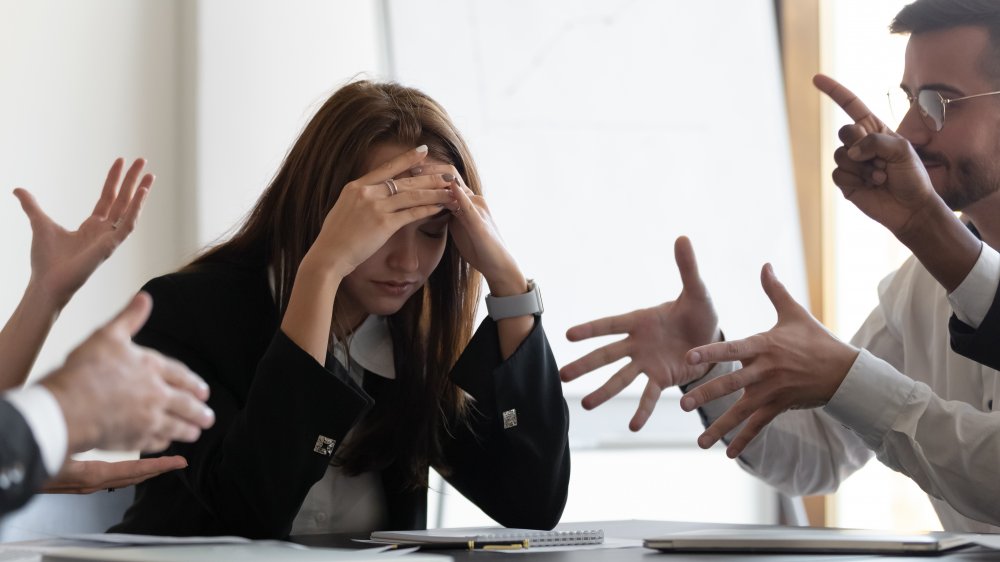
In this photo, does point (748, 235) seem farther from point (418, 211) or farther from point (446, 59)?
point (418, 211)

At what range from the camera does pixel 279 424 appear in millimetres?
1325

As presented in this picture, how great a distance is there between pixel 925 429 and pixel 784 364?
0.22m

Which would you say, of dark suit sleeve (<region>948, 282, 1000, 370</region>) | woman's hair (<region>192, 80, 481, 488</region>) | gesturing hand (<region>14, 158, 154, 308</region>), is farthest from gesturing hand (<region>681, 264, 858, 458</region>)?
gesturing hand (<region>14, 158, 154, 308</region>)

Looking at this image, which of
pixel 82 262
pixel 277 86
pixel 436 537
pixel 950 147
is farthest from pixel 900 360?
pixel 277 86

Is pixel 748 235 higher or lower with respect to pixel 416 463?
higher

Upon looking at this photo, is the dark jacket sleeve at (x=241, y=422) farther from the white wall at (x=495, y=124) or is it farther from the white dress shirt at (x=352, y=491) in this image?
the white wall at (x=495, y=124)

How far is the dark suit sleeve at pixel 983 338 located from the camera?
53.7 inches

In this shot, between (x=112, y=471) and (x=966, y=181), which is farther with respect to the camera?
(x=966, y=181)

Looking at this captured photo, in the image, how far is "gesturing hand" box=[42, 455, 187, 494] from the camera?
48.8 inches

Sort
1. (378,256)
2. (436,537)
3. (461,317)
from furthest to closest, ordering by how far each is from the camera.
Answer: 1. (461,317)
2. (378,256)
3. (436,537)

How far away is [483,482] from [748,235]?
4.85ft

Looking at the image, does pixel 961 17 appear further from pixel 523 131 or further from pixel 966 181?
pixel 523 131

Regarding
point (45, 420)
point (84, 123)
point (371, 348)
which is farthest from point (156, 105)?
point (45, 420)

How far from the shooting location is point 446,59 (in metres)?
2.61
